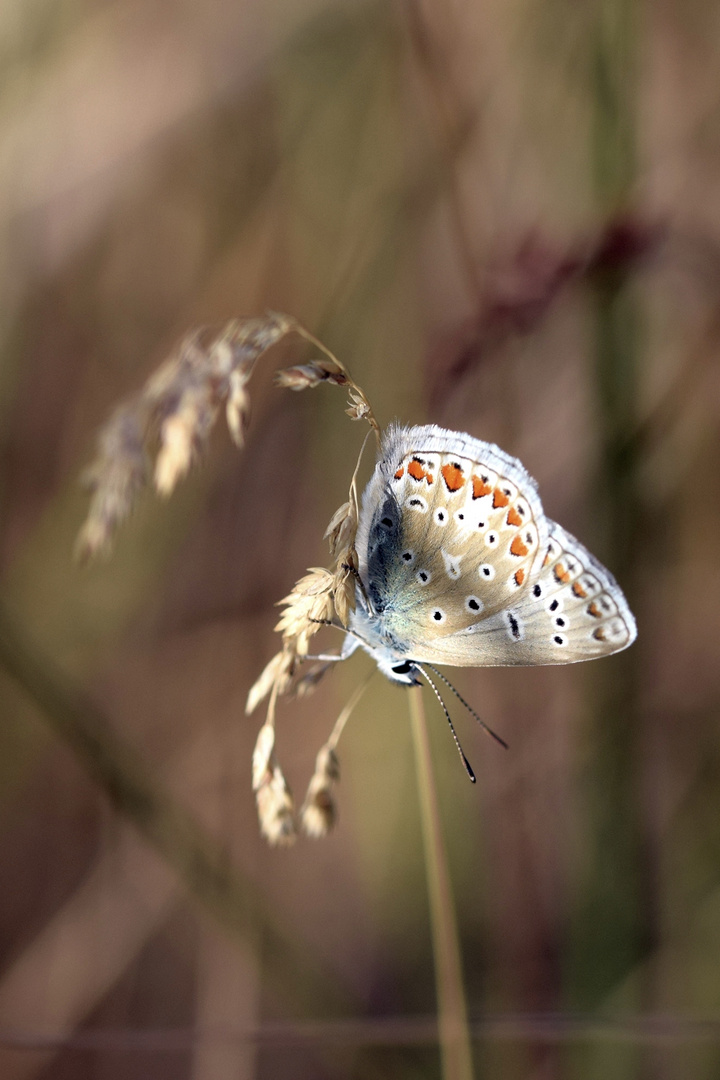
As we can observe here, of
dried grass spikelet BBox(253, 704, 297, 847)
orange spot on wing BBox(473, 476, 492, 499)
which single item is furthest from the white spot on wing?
dried grass spikelet BBox(253, 704, 297, 847)

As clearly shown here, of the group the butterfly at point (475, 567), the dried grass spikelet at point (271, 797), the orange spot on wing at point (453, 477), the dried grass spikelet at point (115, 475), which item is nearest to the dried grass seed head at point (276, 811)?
the dried grass spikelet at point (271, 797)

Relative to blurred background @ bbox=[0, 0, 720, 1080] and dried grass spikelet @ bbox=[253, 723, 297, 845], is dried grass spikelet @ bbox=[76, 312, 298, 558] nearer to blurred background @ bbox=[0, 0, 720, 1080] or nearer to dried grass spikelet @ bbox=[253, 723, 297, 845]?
dried grass spikelet @ bbox=[253, 723, 297, 845]

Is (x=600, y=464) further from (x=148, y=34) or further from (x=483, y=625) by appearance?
(x=148, y=34)

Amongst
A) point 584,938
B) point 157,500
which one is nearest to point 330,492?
point 157,500

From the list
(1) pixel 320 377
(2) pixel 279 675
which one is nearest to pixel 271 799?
(2) pixel 279 675

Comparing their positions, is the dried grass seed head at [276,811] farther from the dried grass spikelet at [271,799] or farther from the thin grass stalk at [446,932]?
the thin grass stalk at [446,932]
